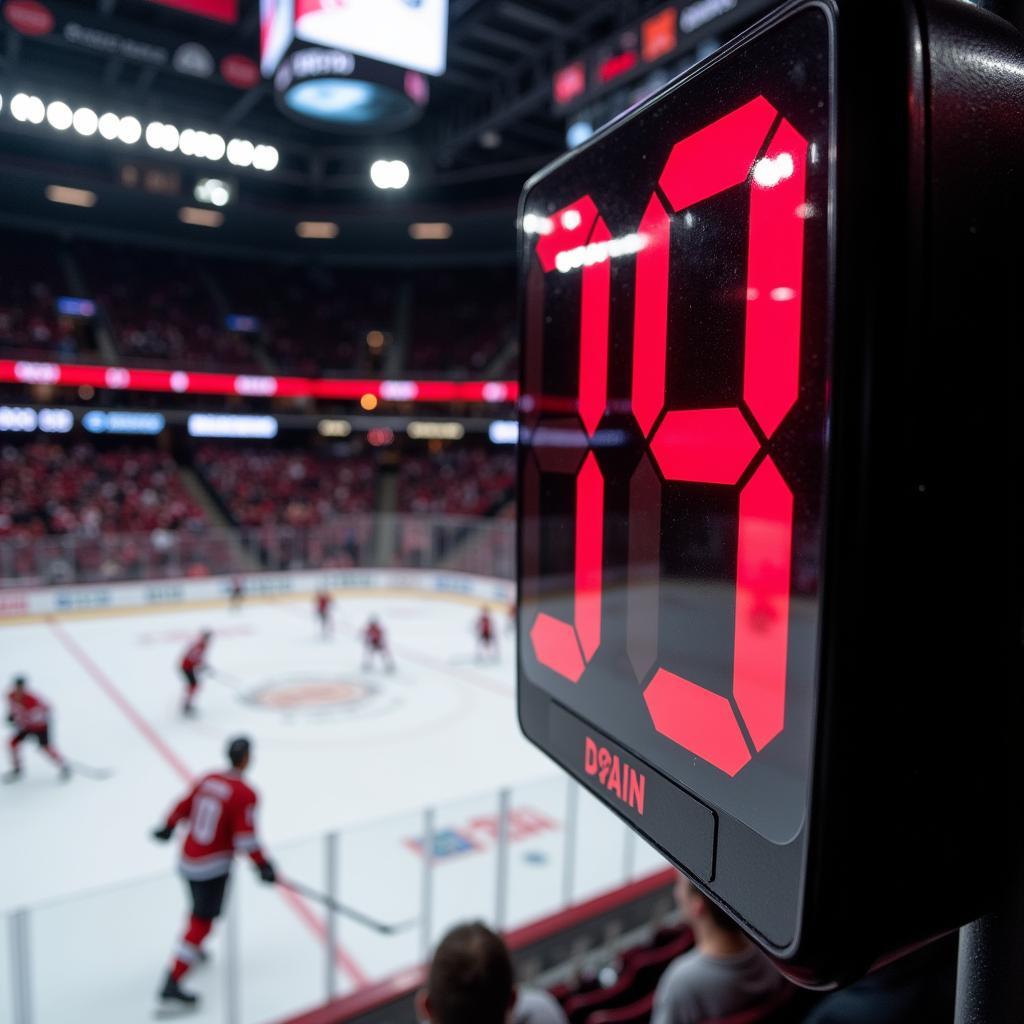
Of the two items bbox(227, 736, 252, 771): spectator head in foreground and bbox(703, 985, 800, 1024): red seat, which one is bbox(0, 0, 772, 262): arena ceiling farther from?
bbox(703, 985, 800, 1024): red seat

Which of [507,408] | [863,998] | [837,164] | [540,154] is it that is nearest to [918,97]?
[837,164]

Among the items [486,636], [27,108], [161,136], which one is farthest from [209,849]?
[161,136]

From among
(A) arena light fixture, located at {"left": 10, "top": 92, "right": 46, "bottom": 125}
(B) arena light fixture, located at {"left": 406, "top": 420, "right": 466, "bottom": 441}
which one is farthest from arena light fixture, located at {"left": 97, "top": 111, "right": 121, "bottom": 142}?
(B) arena light fixture, located at {"left": 406, "top": 420, "right": 466, "bottom": 441}

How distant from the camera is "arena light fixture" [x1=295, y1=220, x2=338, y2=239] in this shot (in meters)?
28.5

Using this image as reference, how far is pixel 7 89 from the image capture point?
1720 cm

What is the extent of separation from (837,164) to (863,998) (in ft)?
5.89

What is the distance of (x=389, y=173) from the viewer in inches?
791

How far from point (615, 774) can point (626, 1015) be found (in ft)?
10.7

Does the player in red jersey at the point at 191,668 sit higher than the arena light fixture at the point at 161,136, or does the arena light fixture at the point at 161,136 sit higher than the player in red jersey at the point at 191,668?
the arena light fixture at the point at 161,136

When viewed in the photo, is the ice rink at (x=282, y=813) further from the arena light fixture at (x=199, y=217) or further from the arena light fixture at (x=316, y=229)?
the arena light fixture at (x=316, y=229)

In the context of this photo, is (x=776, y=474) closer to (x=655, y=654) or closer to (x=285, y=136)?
(x=655, y=654)

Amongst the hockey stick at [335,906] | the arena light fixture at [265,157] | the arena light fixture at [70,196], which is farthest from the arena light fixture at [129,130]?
the hockey stick at [335,906]

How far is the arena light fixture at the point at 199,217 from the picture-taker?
2809 centimetres

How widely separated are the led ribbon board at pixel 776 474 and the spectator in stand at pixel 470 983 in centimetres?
157
